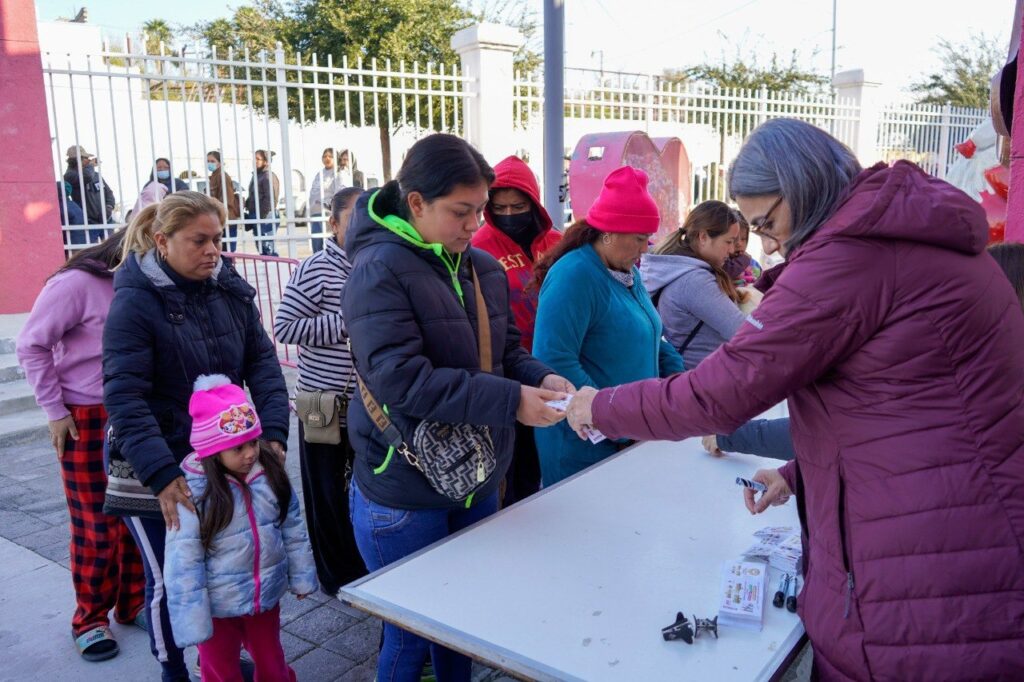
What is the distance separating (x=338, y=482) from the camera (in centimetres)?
348

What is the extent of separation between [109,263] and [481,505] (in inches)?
72.3

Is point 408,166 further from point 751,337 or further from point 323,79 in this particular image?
point 323,79

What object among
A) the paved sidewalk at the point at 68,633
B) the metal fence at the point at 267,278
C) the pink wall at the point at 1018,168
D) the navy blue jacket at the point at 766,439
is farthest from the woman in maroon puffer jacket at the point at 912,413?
the metal fence at the point at 267,278

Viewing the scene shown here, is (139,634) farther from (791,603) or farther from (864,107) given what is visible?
(864,107)

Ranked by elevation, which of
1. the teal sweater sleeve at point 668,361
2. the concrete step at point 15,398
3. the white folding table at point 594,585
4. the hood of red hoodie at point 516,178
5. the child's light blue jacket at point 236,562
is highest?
the hood of red hoodie at point 516,178

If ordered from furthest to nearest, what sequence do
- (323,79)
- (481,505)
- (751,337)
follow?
1. (323,79)
2. (481,505)
3. (751,337)

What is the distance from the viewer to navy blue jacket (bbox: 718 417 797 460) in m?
2.51

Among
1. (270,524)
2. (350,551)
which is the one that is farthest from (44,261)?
(270,524)

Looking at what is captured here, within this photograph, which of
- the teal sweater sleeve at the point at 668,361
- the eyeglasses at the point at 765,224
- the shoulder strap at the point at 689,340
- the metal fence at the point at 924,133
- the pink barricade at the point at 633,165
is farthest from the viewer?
the metal fence at the point at 924,133

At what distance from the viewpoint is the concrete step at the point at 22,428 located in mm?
5812

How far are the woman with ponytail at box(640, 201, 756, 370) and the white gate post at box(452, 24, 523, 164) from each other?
5.32 m

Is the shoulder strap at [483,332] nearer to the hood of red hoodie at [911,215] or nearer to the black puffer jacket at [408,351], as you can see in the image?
the black puffer jacket at [408,351]

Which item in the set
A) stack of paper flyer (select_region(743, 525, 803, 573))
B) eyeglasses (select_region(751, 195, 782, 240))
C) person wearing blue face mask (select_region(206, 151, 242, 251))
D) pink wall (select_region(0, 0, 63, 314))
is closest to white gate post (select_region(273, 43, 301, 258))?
person wearing blue face mask (select_region(206, 151, 242, 251))

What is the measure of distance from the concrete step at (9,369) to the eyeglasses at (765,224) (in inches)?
261
